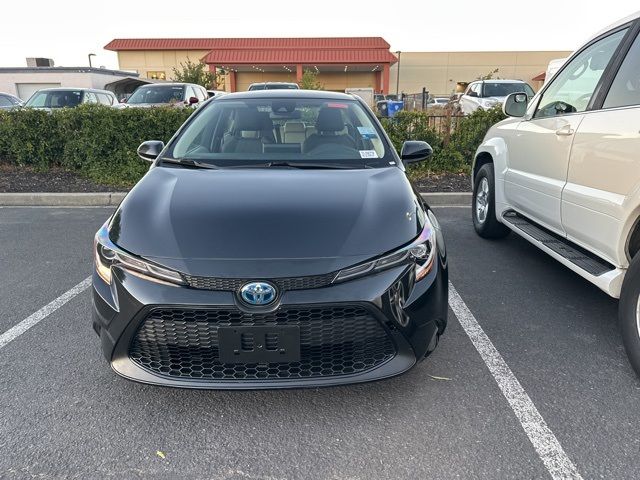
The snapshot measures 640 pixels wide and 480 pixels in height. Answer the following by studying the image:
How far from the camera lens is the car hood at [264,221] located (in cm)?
211

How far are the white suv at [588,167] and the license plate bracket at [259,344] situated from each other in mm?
1799

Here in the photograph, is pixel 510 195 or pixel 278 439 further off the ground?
pixel 510 195

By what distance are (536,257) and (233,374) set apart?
11.5ft

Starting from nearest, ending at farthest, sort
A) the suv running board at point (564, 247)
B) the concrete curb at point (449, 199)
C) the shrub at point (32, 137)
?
1. the suv running board at point (564, 247)
2. the concrete curb at point (449, 199)
3. the shrub at point (32, 137)

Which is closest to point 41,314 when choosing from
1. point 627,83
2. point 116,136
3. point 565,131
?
point 565,131

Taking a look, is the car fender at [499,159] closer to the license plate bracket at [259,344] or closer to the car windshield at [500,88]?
the license plate bracket at [259,344]

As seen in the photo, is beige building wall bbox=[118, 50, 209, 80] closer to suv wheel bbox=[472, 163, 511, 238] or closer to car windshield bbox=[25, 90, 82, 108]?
car windshield bbox=[25, 90, 82, 108]

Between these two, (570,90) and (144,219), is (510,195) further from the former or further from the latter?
(144,219)

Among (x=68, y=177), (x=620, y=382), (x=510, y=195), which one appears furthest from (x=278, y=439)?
(x=68, y=177)

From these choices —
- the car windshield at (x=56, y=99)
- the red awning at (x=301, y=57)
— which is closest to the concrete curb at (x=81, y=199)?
the car windshield at (x=56, y=99)

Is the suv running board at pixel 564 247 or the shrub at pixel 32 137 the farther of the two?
the shrub at pixel 32 137

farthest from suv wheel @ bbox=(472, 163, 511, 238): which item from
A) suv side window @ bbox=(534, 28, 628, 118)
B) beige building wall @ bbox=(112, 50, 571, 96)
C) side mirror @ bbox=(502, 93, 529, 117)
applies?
beige building wall @ bbox=(112, 50, 571, 96)

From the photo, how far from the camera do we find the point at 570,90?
3592mm

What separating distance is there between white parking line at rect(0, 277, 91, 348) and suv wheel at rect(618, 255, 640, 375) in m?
3.62
